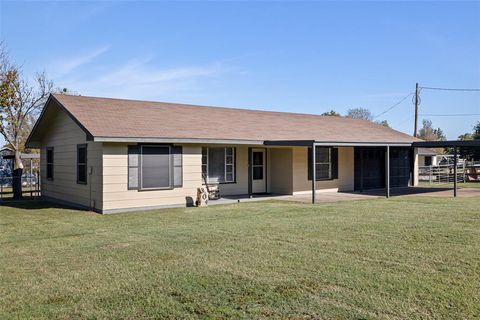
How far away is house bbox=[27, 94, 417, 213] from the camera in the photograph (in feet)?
42.5

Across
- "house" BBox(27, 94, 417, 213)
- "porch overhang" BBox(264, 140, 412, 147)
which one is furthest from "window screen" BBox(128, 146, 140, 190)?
"porch overhang" BBox(264, 140, 412, 147)

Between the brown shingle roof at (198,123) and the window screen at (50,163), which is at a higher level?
the brown shingle roof at (198,123)

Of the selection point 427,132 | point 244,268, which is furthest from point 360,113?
point 244,268

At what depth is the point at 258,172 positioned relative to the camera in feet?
59.6

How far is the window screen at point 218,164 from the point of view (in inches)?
648

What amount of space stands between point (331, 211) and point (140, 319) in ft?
28.9

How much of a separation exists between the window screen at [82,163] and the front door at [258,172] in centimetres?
668

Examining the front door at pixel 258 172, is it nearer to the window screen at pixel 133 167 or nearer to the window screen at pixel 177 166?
the window screen at pixel 177 166

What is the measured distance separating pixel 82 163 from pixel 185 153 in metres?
3.40

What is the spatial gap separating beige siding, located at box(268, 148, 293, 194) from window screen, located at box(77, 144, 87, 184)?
7.62 metres

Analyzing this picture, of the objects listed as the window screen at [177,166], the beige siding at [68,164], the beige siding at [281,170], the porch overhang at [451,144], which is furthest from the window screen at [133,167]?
the porch overhang at [451,144]

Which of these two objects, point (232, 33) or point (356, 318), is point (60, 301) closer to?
point (356, 318)

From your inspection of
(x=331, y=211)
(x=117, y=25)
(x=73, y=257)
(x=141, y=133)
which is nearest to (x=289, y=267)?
(x=73, y=257)

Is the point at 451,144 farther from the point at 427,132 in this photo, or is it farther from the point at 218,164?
the point at 427,132
